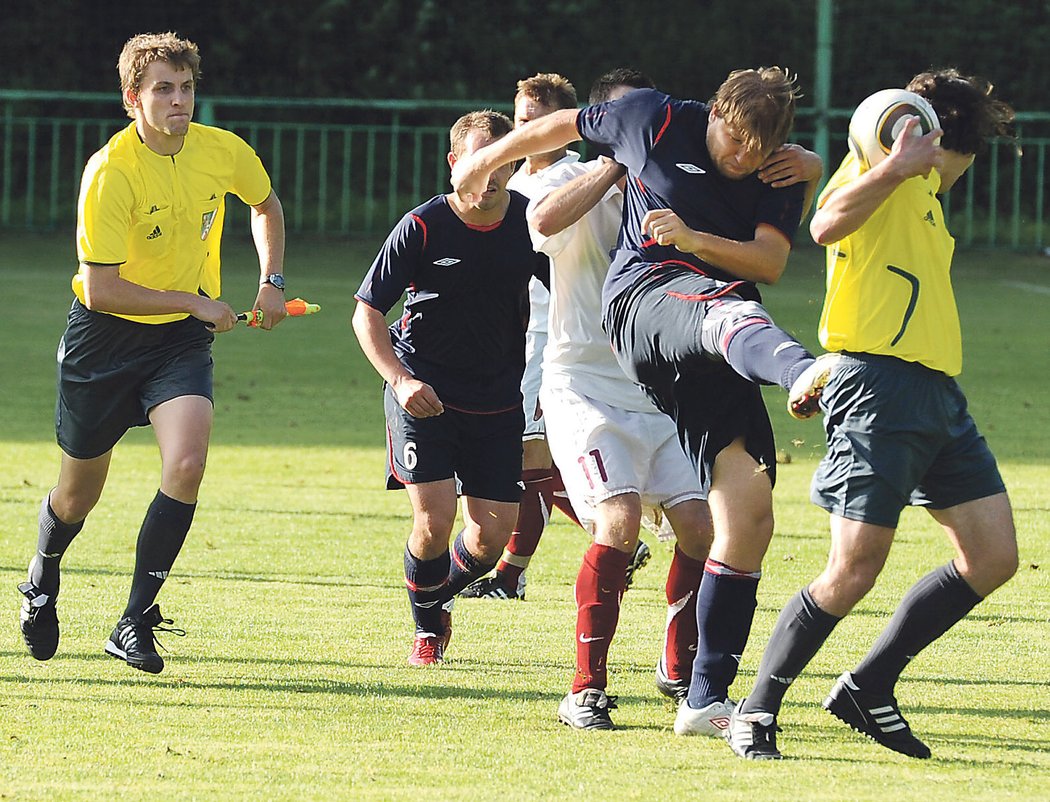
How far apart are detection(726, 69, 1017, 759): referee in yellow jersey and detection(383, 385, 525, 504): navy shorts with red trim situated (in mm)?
1769

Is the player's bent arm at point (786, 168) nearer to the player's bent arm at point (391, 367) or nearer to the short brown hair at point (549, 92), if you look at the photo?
the player's bent arm at point (391, 367)

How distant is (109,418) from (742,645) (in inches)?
92.3

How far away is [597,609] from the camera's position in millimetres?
5418

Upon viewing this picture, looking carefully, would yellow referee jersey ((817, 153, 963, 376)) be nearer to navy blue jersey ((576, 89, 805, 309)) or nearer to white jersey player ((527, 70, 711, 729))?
navy blue jersey ((576, 89, 805, 309))

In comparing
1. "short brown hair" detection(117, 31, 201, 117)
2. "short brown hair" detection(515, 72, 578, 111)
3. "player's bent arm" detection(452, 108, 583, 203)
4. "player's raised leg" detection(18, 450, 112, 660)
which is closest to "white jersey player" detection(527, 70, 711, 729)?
"player's bent arm" detection(452, 108, 583, 203)

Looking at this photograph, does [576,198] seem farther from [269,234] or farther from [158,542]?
[158,542]

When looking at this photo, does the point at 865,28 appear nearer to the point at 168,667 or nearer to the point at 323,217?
the point at 323,217

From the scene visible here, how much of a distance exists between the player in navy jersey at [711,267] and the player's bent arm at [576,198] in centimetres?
7

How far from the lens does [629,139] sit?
5152mm

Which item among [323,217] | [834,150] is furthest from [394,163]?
[834,150]

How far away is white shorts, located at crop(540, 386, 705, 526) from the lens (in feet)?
18.3

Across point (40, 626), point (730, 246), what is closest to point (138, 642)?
point (40, 626)

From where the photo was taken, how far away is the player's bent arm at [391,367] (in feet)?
19.8

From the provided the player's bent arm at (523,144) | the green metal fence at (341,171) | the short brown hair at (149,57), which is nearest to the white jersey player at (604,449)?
the player's bent arm at (523,144)
